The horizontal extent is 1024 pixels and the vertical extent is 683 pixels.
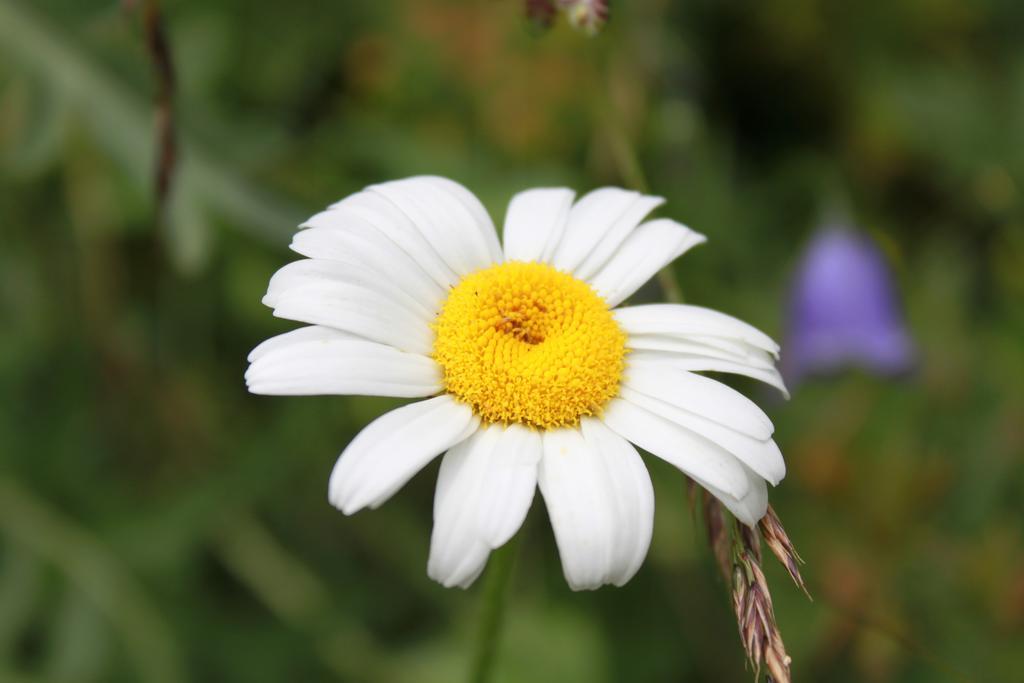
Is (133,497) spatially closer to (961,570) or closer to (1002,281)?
(961,570)

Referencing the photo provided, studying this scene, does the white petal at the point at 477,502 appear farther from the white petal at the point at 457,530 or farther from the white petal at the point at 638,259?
the white petal at the point at 638,259

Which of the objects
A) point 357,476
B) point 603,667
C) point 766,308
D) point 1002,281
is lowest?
point 603,667

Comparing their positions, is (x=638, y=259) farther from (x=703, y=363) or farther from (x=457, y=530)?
(x=457, y=530)

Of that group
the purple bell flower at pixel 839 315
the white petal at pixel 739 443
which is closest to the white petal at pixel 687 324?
the white petal at pixel 739 443

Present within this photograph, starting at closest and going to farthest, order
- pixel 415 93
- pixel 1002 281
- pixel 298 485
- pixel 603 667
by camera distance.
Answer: pixel 603 667 → pixel 298 485 → pixel 1002 281 → pixel 415 93

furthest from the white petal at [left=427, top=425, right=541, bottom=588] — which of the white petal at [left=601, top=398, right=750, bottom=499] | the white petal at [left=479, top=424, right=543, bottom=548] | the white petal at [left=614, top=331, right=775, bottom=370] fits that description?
the white petal at [left=614, top=331, right=775, bottom=370]

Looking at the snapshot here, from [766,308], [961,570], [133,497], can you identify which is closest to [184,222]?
[133,497]
